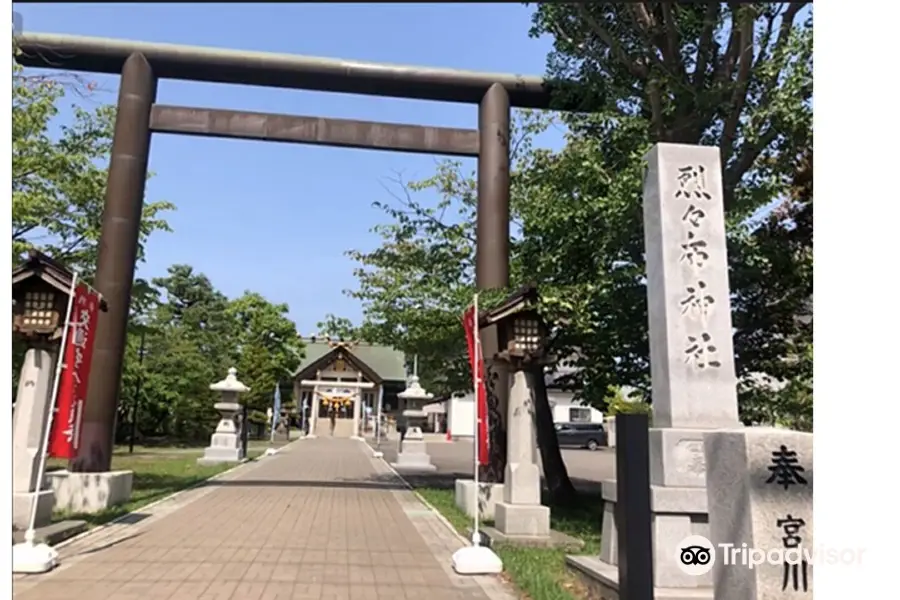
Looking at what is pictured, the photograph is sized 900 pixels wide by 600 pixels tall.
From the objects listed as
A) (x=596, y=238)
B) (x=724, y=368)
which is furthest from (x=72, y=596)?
(x=596, y=238)

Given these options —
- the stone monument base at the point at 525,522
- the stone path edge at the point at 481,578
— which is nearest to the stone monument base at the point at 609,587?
the stone path edge at the point at 481,578

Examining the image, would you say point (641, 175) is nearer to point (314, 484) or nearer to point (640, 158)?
point (640, 158)

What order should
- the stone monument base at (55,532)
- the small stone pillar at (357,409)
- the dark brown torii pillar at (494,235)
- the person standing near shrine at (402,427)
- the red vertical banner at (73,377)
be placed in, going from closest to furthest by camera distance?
the stone monument base at (55,532) → the red vertical banner at (73,377) → the dark brown torii pillar at (494,235) → the person standing near shrine at (402,427) → the small stone pillar at (357,409)

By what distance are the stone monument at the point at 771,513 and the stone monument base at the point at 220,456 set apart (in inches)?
745

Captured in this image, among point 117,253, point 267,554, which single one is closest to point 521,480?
point 267,554

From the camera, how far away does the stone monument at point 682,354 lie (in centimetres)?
609

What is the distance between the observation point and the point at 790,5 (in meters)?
9.09

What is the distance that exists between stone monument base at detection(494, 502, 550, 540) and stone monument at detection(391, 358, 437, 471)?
11354 mm

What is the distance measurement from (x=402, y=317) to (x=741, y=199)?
6.24 m

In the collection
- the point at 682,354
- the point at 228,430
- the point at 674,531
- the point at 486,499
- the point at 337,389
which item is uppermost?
the point at 337,389

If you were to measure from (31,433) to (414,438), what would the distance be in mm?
15598

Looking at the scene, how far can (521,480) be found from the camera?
9148mm

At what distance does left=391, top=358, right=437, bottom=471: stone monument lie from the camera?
22.1 metres

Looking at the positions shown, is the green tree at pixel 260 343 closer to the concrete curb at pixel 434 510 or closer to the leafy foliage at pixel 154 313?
the leafy foliage at pixel 154 313
